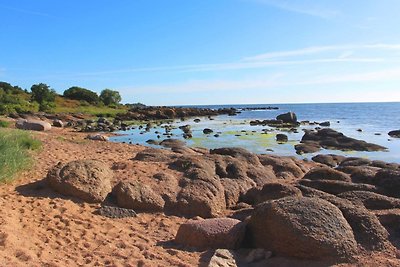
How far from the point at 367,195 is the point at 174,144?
20.8 metres

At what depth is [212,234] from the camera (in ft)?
25.7

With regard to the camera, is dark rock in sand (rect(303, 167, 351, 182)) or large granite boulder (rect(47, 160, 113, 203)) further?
dark rock in sand (rect(303, 167, 351, 182))

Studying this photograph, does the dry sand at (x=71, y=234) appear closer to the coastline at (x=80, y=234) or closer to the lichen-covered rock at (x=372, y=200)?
the coastline at (x=80, y=234)

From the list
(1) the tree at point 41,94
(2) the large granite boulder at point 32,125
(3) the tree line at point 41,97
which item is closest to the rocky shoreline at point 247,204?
(2) the large granite boulder at point 32,125

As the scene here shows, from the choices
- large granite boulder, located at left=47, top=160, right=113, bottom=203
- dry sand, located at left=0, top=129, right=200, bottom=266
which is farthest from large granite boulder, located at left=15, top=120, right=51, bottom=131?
large granite boulder, located at left=47, top=160, right=113, bottom=203

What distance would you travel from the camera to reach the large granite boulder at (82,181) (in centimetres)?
1000

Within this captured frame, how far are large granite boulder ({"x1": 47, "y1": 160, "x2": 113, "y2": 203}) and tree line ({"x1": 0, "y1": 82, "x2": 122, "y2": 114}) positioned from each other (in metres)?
40.4

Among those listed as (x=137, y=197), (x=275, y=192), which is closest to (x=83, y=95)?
(x=137, y=197)

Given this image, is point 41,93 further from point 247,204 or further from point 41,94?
point 247,204

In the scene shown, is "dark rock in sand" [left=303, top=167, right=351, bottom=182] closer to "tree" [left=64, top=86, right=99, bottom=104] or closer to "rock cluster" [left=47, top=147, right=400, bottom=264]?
"rock cluster" [left=47, top=147, right=400, bottom=264]

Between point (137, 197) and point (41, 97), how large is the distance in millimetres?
61762

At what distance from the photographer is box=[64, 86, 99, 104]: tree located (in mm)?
80794

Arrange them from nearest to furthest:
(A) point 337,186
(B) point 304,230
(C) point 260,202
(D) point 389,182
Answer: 1. (B) point 304,230
2. (C) point 260,202
3. (A) point 337,186
4. (D) point 389,182

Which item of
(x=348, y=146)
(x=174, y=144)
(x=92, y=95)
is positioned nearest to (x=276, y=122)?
(x=348, y=146)
